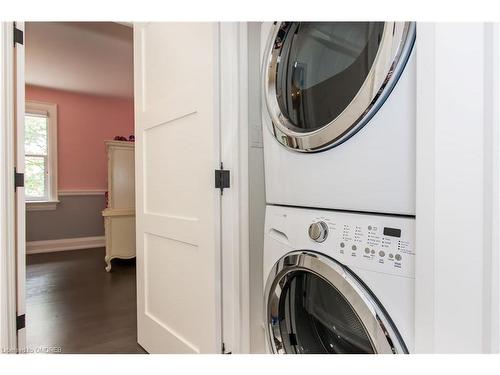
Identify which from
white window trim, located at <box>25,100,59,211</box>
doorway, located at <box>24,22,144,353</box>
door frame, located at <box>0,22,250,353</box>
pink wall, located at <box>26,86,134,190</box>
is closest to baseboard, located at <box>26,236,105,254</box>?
doorway, located at <box>24,22,144,353</box>

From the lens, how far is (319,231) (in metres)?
0.85

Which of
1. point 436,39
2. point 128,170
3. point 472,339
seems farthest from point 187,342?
point 128,170

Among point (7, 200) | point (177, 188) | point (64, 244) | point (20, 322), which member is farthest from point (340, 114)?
point (64, 244)

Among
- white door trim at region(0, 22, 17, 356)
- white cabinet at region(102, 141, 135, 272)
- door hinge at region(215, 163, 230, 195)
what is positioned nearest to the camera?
door hinge at region(215, 163, 230, 195)

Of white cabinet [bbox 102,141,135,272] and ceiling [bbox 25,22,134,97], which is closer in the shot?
ceiling [bbox 25,22,134,97]

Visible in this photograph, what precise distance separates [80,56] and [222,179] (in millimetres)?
3039

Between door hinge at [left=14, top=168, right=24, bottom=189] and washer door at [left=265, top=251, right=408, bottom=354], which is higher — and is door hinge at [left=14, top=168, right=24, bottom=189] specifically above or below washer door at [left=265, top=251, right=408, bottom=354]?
above

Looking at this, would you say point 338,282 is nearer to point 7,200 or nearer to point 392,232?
point 392,232

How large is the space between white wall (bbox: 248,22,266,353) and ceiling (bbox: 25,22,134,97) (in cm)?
198

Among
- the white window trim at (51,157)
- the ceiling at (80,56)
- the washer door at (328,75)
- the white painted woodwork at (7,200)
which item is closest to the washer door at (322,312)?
the washer door at (328,75)

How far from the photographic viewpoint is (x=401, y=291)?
67 centimetres

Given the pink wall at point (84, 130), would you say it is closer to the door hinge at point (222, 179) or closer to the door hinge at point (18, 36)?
the door hinge at point (18, 36)

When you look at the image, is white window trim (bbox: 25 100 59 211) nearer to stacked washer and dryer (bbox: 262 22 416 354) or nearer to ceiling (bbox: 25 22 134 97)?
ceiling (bbox: 25 22 134 97)

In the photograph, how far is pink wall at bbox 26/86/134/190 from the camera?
4605 millimetres
